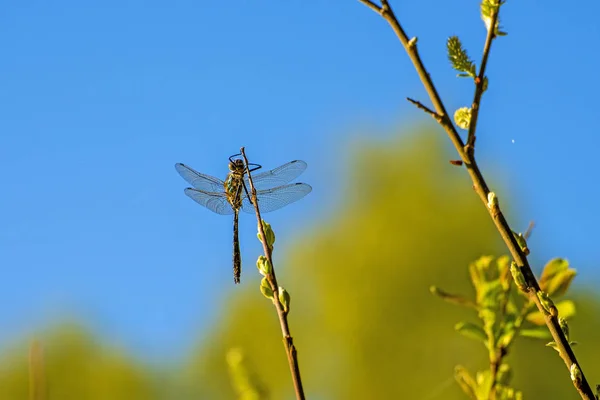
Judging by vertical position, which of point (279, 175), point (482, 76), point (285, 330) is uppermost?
point (279, 175)

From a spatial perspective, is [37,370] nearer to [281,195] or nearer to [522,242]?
[522,242]

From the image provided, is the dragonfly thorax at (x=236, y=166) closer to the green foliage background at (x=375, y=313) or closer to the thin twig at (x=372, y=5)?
the thin twig at (x=372, y=5)

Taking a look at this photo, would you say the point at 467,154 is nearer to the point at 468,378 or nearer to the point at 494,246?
the point at 468,378

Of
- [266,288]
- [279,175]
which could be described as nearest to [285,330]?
[266,288]

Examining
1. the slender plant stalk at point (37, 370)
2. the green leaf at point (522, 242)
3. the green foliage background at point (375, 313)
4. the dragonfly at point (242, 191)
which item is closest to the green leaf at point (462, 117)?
the green leaf at point (522, 242)

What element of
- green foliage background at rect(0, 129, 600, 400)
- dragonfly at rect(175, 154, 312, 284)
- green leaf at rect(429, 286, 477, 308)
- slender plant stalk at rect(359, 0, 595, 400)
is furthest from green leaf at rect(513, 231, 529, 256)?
green foliage background at rect(0, 129, 600, 400)

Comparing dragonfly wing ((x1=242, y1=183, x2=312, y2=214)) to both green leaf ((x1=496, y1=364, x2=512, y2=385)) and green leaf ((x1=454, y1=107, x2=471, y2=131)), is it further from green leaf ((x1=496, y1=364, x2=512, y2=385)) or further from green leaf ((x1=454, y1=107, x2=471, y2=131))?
green leaf ((x1=454, y1=107, x2=471, y2=131))
